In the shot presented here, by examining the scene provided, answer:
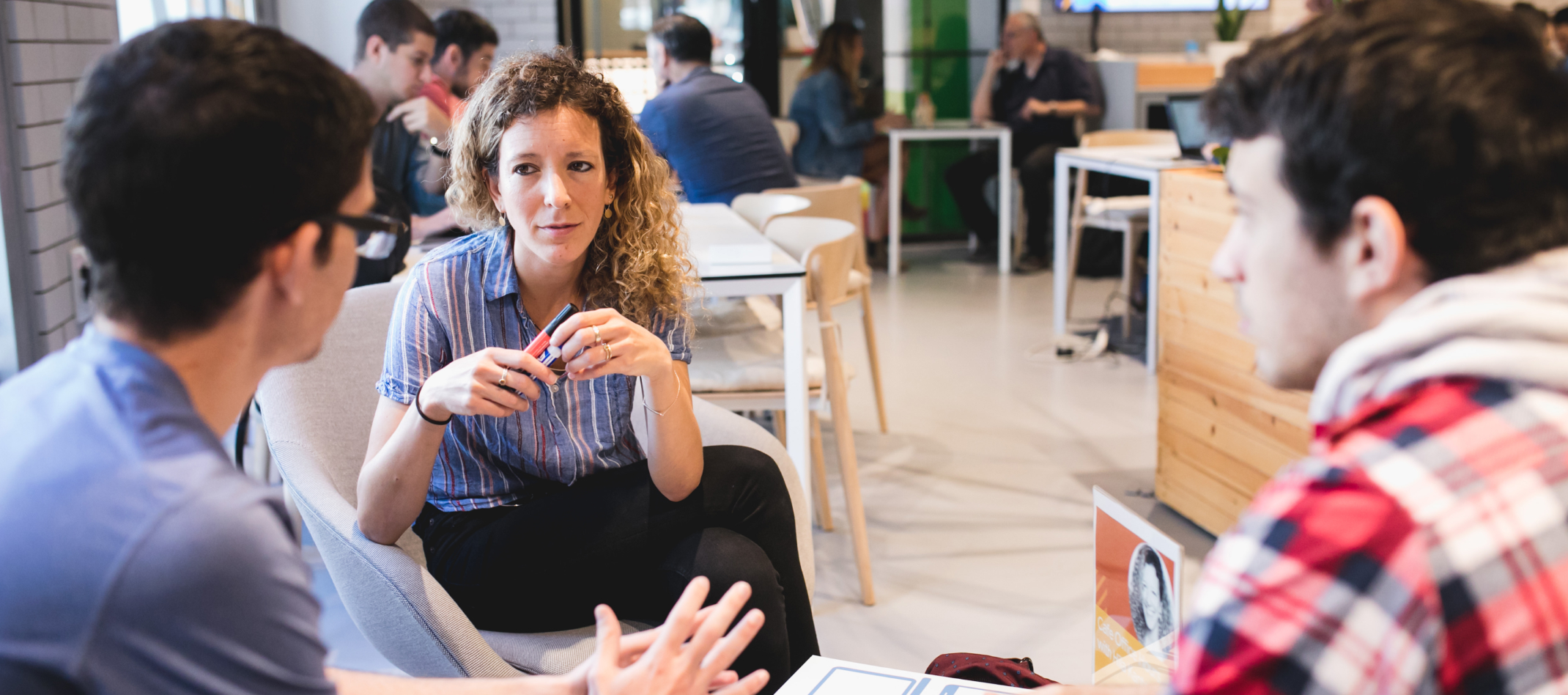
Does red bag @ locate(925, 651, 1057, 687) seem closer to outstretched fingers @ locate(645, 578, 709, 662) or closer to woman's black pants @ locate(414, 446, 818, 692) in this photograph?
woman's black pants @ locate(414, 446, 818, 692)

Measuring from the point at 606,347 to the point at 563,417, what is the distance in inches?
8.4

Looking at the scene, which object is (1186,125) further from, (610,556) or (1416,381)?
(1416,381)

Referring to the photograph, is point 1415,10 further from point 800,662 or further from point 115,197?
point 800,662

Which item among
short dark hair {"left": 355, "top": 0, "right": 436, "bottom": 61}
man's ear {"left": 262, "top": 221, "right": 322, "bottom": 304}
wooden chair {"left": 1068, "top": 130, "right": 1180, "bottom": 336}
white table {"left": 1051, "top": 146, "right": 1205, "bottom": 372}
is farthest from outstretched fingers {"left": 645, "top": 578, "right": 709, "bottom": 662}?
wooden chair {"left": 1068, "top": 130, "right": 1180, "bottom": 336}

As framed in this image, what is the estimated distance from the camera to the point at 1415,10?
65cm

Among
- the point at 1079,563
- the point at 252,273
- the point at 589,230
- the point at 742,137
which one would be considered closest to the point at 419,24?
the point at 742,137

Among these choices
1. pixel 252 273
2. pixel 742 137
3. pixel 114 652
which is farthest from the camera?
pixel 742 137

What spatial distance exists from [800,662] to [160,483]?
1.04 meters

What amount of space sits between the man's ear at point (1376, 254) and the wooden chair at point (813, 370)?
5.34 feet

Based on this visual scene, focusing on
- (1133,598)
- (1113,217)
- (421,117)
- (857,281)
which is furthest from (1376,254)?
(1113,217)

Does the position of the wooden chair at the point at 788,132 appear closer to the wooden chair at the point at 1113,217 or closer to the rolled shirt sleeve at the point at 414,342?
the wooden chair at the point at 1113,217

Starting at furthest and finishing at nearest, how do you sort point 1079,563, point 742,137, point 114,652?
point 742,137, point 1079,563, point 114,652

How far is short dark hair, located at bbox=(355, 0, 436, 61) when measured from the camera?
10.5 feet

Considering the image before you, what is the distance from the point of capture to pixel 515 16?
20.0 ft
